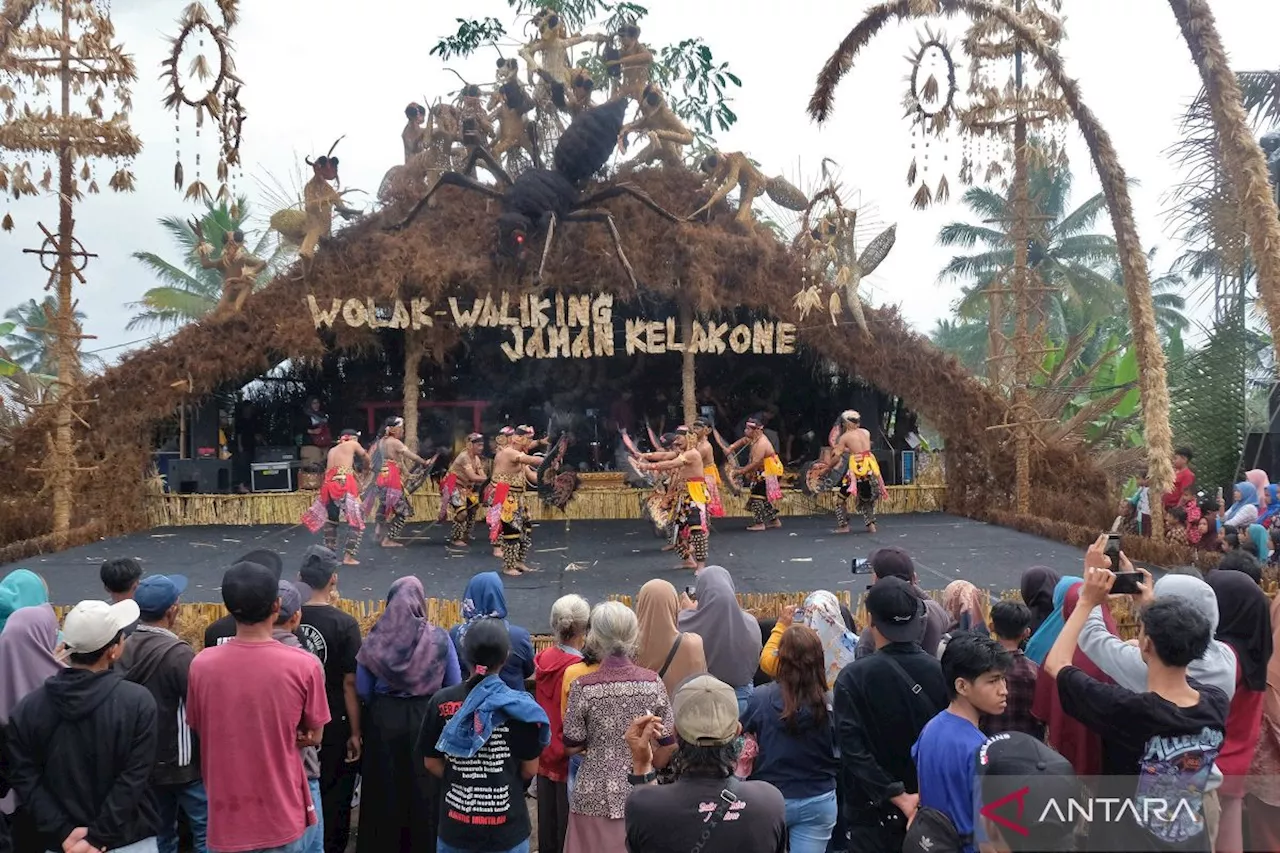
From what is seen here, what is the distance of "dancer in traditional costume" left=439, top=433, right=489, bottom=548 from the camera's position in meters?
11.6

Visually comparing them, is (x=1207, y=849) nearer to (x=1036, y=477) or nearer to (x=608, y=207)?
(x=1036, y=477)

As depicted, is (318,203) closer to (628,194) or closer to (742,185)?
(628,194)

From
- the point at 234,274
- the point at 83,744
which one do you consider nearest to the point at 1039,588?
the point at 83,744

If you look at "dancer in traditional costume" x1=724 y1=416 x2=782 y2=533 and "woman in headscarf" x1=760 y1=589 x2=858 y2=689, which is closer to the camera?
"woman in headscarf" x1=760 y1=589 x2=858 y2=689

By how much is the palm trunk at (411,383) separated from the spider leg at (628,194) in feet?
10.4

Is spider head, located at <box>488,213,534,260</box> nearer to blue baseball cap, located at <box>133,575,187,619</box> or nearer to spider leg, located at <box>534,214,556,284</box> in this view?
spider leg, located at <box>534,214,556,284</box>

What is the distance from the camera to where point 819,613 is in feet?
13.1

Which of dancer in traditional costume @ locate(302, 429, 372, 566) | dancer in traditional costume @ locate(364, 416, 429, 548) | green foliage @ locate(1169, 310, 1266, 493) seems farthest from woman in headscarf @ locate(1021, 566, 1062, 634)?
green foliage @ locate(1169, 310, 1266, 493)

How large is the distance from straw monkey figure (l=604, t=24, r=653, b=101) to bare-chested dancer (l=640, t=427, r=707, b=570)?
265 inches

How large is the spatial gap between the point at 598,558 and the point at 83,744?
327 inches

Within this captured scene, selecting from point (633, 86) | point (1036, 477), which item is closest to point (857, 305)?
point (1036, 477)

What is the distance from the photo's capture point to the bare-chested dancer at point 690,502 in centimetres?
1022

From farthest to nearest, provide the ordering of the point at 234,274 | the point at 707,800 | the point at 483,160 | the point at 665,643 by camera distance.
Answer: the point at 234,274
the point at 483,160
the point at 665,643
the point at 707,800

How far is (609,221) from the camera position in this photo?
13.8m
